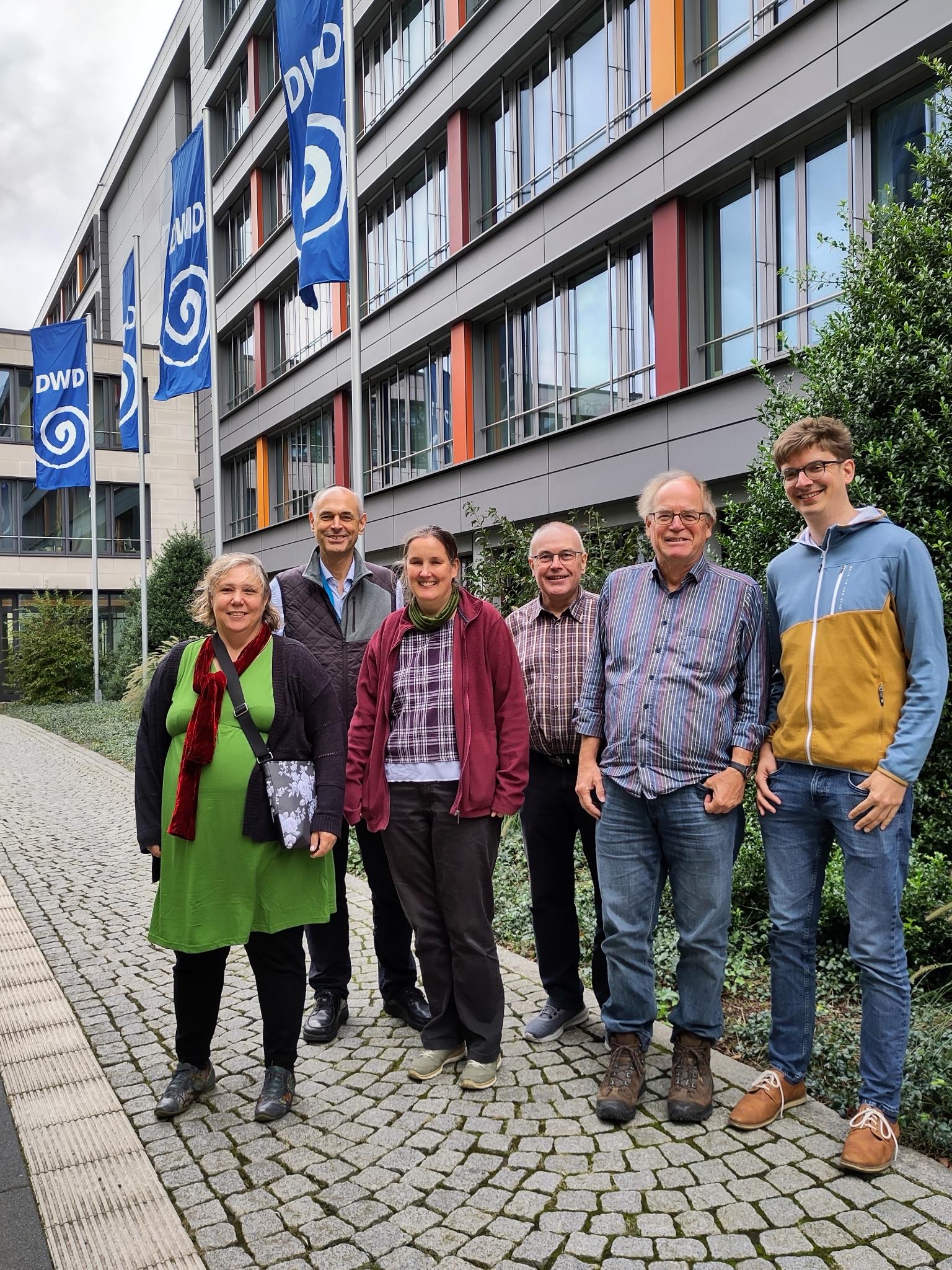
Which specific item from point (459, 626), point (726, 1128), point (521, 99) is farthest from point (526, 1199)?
point (521, 99)

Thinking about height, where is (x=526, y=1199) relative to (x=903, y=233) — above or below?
below

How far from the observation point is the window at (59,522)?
35.8 metres

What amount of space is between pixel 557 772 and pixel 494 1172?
4.93 feet

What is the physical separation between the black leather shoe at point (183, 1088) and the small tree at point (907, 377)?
10.2 feet

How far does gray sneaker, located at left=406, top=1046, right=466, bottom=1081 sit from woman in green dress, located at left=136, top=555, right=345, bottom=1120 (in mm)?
477

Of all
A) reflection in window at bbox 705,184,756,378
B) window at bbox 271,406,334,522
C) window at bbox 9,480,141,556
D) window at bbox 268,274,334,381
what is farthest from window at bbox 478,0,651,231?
window at bbox 9,480,141,556

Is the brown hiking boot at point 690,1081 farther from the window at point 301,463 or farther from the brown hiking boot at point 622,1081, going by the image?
the window at point 301,463

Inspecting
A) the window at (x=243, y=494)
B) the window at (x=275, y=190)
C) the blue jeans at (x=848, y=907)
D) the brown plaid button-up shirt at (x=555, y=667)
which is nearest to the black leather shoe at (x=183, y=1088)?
the brown plaid button-up shirt at (x=555, y=667)

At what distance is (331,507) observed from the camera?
4371mm

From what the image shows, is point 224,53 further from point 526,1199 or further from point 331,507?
point 526,1199

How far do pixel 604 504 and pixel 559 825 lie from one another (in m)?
10.5

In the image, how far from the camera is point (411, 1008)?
14.7 ft

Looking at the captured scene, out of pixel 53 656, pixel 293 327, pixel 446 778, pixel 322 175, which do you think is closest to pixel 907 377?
pixel 446 778

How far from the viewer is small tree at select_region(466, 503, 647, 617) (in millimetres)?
8844
